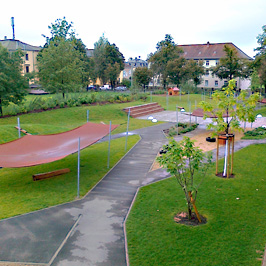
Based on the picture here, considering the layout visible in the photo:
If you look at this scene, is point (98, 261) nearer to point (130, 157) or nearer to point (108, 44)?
point (130, 157)

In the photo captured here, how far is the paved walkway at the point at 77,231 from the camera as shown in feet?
21.9

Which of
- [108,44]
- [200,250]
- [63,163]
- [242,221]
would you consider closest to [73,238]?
[200,250]

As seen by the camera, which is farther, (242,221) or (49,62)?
(49,62)

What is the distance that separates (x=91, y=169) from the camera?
13.2m

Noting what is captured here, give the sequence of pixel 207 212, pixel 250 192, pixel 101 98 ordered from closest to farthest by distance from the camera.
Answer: pixel 207 212
pixel 250 192
pixel 101 98

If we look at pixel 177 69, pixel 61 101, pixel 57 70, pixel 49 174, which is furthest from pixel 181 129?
pixel 177 69

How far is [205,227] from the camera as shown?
7.88 m

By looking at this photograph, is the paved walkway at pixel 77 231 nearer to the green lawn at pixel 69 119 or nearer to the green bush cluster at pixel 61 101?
the green lawn at pixel 69 119

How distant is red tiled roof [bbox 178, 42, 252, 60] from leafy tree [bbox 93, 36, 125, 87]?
21702mm

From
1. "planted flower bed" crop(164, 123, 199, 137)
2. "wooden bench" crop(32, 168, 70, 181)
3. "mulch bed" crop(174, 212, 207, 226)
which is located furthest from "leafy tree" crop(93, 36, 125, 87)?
"mulch bed" crop(174, 212, 207, 226)

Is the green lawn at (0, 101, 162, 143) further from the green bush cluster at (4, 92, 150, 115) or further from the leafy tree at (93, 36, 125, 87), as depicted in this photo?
the leafy tree at (93, 36, 125, 87)

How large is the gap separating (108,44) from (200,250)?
182ft

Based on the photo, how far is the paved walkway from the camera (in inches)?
262

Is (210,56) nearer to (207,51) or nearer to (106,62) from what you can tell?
(207,51)
